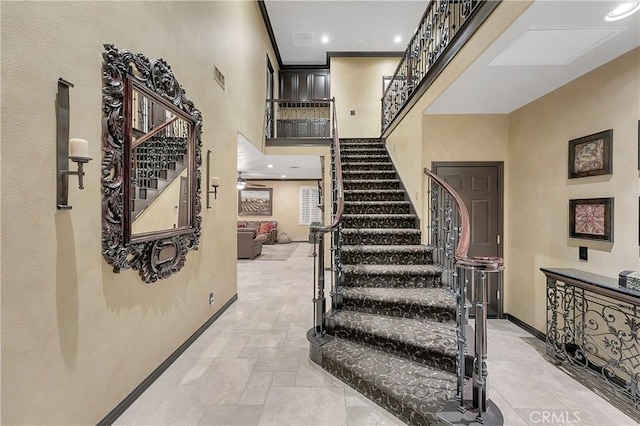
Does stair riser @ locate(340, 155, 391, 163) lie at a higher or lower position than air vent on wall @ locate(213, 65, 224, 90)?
lower

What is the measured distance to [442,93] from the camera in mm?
3080

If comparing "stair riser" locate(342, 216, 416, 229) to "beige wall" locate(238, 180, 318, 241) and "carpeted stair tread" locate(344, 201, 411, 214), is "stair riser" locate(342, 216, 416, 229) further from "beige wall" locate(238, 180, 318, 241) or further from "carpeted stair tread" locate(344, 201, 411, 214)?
"beige wall" locate(238, 180, 318, 241)

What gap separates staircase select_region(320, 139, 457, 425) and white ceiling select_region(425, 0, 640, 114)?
6.03ft

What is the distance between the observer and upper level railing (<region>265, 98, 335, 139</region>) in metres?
7.00

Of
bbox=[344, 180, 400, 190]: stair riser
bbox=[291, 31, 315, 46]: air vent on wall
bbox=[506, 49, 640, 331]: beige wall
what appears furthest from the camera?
bbox=[291, 31, 315, 46]: air vent on wall

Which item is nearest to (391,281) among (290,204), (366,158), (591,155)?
(591,155)

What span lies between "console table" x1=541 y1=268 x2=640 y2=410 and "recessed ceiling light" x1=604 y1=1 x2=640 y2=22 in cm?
197

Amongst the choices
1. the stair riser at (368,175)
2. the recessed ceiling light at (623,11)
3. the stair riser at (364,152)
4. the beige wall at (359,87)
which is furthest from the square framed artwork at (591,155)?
the beige wall at (359,87)

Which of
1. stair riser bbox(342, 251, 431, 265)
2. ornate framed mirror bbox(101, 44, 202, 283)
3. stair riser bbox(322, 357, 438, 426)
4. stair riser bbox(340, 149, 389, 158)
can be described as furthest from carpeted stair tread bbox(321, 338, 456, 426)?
stair riser bbox(340, 149, 389, 158)

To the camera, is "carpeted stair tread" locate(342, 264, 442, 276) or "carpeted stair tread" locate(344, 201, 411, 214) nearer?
"carpeted stair tread" locate(342, 264, 442, 276)

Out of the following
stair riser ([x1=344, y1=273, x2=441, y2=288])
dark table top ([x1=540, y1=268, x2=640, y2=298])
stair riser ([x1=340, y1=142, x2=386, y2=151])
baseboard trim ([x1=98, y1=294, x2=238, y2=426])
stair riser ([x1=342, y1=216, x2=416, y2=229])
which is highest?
stair riser ([x1=340, y1=142, x2=386, y2=151])

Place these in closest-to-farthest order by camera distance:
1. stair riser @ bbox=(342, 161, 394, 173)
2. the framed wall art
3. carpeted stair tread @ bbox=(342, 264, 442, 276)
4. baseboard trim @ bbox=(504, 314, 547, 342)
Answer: carpeted stair tread @ bbox=(342, 264, 442, 276)
baseboard trim @ bbox=(504, 314, 547, 342)
stair riser @ bbox=(342, 161, 394, 173)
the framed wall art

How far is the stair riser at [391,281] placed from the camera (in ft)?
10.2

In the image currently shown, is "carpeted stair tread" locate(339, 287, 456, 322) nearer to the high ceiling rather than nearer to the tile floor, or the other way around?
Answer: the tile floor
